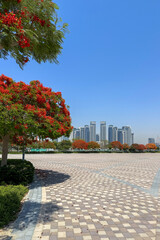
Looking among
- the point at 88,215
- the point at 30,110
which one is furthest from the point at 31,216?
the point at 30,110

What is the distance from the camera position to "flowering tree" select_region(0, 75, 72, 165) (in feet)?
22.2

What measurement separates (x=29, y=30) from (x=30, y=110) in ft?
15.2

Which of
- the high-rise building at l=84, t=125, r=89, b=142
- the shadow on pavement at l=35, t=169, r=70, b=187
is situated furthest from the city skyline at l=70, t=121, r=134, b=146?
the shadow on pavement at l=35, t=169, r=70, b=187

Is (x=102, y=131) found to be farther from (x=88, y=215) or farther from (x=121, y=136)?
(x=88, y=215)

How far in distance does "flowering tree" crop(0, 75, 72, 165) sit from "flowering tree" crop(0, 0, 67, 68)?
3.54 metres

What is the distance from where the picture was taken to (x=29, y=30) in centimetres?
293

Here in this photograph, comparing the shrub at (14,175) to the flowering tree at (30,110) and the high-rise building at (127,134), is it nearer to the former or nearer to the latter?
the flowering tree at (30,110)

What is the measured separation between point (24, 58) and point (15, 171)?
622 centimetres

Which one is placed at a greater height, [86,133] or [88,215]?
[86,133]

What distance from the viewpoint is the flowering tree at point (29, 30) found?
9.25ft

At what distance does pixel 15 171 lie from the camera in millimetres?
8109

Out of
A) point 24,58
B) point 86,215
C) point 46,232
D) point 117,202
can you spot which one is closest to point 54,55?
point 24,58

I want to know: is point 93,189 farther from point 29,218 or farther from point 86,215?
point 29,218

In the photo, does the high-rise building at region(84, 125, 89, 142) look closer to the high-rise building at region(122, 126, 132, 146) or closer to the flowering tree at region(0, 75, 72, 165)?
the high-rise building at region(122, 126, 132, 146)
